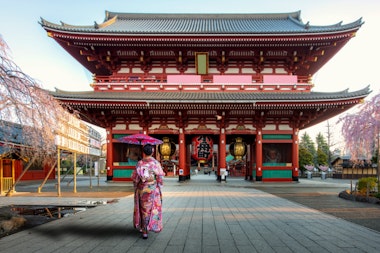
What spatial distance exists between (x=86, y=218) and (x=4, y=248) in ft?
9.25

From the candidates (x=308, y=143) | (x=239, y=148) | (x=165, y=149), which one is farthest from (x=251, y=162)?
(x=308, y=143)

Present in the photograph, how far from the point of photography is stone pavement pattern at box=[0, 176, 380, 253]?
4.96 metres

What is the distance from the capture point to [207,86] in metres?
19.5

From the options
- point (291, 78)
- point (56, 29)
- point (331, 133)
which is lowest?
point (331, 133)

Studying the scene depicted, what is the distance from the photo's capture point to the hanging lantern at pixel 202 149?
18938 millimetres

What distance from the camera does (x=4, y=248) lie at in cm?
498

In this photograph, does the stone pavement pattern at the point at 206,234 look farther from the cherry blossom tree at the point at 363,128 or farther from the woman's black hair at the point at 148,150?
the cherry blossom tree at the point at 363,128

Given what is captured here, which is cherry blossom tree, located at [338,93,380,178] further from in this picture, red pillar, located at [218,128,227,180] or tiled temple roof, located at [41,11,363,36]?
tiled temple roof, located at [41,11,363,36]

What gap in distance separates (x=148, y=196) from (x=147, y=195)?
0.03 meters

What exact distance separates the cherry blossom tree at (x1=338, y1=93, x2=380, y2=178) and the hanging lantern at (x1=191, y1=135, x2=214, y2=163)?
28.8 ft

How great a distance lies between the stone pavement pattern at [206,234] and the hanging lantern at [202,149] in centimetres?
1031

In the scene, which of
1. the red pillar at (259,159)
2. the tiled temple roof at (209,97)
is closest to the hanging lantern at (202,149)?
A: the tiled temple roof at (209,97)

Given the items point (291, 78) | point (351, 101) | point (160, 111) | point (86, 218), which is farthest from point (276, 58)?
point (86, 218)

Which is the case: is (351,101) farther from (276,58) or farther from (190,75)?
(190,75)
